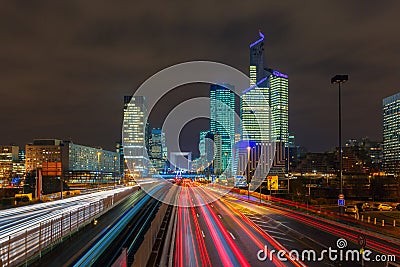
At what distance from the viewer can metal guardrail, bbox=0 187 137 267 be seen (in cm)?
1527

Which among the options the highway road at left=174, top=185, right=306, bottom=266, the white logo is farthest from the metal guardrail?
the white logo

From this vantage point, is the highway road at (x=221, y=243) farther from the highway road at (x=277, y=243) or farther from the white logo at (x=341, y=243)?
the white logo at (x=341, y=243)

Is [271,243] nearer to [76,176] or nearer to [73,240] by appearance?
[73,240]

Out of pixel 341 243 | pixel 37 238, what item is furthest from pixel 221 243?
pixel 37 238

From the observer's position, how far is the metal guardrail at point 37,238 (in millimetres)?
15273

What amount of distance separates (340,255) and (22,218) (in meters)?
22.7

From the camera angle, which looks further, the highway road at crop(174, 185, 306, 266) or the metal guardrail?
the highway road at crop(174, 185, 306, 266)

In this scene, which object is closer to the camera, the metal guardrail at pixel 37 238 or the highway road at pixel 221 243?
the metal guardrail at pixel 37 238

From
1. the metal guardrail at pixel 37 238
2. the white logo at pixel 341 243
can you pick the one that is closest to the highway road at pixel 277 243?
the white logo at pixel 341 243

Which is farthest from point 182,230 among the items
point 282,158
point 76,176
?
point 282,158

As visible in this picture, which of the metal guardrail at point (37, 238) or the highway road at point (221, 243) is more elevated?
the metal guardrail at point (37, 238)

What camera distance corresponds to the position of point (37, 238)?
18812 mm

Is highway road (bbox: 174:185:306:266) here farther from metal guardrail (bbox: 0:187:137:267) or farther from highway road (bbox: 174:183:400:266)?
metal guardrail (bbox: 0:187:137:267)

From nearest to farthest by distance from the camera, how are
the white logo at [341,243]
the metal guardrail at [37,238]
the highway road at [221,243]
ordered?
the metal guardrail at [37,238] < the highway road at [221,243] < the white logo at [341,243]
